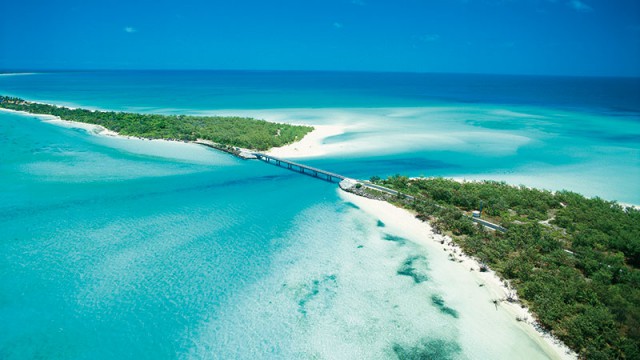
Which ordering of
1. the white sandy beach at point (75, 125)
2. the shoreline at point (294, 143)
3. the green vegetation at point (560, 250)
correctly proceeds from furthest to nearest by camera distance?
1. the white sandy beach at point (75, 125)
2. the shoreline at point (294, 143)
3. the green vegetation at point (560, 250)

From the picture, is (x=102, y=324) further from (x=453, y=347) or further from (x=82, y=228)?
(x=453, y=347)

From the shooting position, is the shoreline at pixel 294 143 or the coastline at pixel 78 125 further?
the coastline at pixel 78 125

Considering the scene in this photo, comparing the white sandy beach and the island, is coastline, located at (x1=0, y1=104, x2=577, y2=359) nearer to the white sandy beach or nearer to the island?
the island

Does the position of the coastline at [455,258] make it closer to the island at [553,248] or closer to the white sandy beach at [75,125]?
the island at [553,248]

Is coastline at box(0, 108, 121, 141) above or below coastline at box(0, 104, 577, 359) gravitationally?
above

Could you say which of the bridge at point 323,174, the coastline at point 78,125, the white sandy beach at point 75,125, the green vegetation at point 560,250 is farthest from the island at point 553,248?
the white sandy beach at point 75,125

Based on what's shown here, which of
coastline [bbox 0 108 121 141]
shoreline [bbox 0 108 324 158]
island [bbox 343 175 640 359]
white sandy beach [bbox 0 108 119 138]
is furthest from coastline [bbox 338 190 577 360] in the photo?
white sandy beach [bbox 0 108 119 138]

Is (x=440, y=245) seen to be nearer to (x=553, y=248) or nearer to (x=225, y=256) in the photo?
(x=553, y=248)
